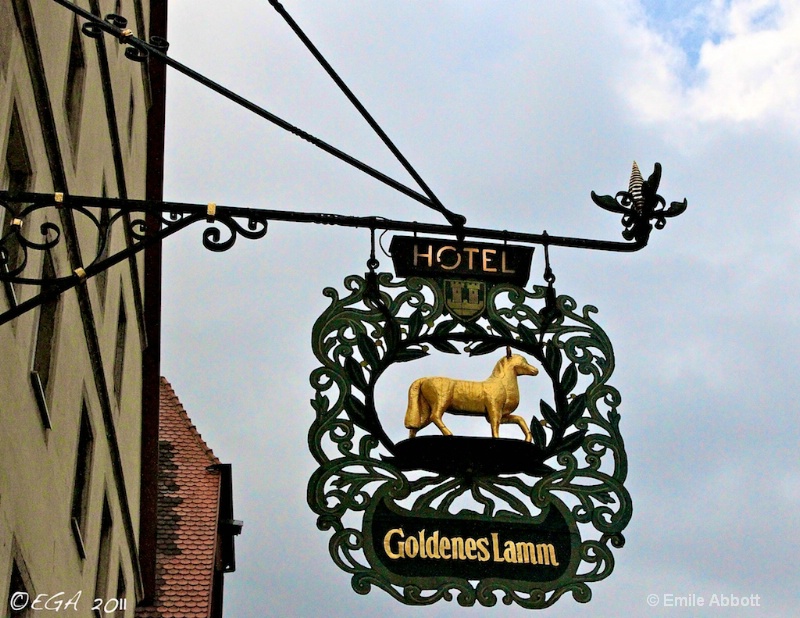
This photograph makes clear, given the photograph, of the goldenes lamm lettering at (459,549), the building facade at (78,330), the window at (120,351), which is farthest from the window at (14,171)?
the window at (120,351)

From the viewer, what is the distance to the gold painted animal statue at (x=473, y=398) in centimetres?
820

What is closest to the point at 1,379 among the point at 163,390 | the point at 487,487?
the point at 487,487

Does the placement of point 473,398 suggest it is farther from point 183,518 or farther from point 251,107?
point 183,518

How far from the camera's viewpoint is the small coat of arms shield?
8281 mm

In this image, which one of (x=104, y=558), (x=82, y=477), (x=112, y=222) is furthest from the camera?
(x=104, y=558)

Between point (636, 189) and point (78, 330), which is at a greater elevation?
point (78, 330)

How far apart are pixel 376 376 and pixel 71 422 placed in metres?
6.82

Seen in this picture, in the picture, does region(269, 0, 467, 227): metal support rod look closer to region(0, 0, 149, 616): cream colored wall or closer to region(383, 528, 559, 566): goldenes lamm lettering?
region(383, 528, 559, 566): goldenes lamm lettering

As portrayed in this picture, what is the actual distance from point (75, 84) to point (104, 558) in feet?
18.9

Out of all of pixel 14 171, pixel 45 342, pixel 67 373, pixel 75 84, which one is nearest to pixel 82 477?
pixel 67 373

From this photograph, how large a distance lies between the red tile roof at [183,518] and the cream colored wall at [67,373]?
2212mm

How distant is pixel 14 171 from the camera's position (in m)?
11.1

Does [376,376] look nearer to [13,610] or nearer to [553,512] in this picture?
[553,512]

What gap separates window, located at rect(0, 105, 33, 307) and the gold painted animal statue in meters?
3.80
